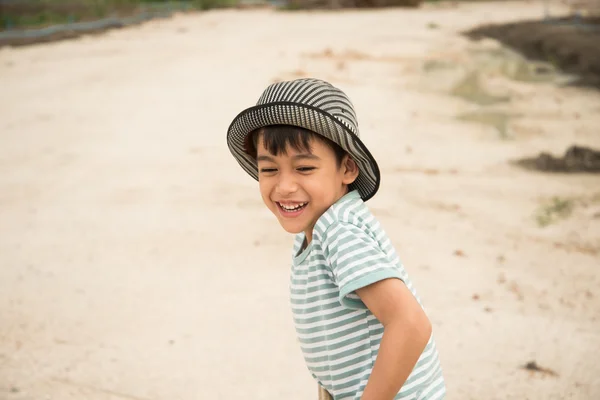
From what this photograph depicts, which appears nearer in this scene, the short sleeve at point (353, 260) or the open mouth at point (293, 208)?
the short sleeve at point (353, 260)

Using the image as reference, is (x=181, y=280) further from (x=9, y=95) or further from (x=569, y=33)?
(x=569, y=33)

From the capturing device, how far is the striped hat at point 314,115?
1.41m

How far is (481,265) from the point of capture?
3.53 meters

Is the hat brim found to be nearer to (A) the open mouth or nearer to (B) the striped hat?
(B) the striped hat

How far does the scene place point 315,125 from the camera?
1.42m

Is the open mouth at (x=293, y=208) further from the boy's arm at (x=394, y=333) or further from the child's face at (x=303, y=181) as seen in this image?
the boy's arm at (x=394, y=333)

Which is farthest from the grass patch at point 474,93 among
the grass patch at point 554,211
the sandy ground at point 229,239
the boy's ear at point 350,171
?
the boy's ear at point 350,171

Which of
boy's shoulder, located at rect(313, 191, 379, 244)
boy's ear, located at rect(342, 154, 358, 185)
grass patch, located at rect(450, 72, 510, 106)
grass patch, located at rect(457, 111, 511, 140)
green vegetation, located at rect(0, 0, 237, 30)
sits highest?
boy's ear, located at rect(342, 154, 358, 185)

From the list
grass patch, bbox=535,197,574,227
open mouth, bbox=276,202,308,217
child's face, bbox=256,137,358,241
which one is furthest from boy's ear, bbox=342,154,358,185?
grass patch, bbox=535,197,574,227

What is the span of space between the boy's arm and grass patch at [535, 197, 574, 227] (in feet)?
9.73

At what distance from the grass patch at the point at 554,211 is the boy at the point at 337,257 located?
278 centimetres

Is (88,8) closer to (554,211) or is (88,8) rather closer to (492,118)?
(492,118)

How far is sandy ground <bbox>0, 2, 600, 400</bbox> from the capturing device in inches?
105

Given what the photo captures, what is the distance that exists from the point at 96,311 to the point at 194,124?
332 cm
